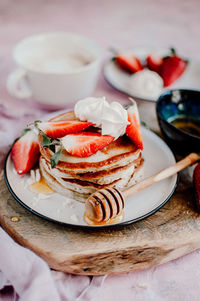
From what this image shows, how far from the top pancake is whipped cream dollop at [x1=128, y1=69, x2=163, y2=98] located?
899 millimetres

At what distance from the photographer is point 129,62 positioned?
271cm

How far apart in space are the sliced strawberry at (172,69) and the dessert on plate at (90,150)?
1.03 m

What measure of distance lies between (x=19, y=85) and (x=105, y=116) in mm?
1166

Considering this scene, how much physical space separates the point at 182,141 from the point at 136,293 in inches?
32.6

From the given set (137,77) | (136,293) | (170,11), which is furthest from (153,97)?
(170,11)

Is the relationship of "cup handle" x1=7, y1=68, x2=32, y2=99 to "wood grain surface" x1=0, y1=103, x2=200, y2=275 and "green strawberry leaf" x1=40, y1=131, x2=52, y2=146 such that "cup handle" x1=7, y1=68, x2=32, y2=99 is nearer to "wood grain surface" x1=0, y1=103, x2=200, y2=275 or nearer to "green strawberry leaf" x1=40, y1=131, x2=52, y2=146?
"green strawberry leaf" x1=40, y1=131, x2=52, y2=146

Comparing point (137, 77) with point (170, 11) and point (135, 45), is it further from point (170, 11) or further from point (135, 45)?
point (170, 11)

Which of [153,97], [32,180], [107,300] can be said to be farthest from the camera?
[153,97]

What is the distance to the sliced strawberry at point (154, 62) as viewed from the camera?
2.69 m

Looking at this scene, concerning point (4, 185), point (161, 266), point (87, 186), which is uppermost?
point (87, 186)

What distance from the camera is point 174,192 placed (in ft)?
5.71

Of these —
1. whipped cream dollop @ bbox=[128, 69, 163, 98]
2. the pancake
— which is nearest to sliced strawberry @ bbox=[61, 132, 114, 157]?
the pancake

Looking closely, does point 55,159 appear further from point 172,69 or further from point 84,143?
point 172,69

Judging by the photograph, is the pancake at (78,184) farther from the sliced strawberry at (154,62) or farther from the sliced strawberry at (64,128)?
the sliced strawberry at (154,62)
